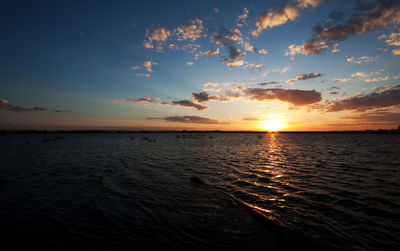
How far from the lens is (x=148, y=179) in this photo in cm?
1617

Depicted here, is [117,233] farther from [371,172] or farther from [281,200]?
[371,172]

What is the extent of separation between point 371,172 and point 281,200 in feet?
50.1

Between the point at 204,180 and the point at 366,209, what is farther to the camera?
the point at 204,180

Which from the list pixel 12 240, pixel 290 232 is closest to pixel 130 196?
pixel 12 240

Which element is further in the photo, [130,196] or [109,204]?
[130,196]

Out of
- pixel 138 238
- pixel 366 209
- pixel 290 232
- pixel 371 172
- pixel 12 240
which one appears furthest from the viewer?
pixel 371 172

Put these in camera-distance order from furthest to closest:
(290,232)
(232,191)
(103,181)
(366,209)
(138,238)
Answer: (103,181)
(232,191)
(366,209)
(290,232)
(138,238)

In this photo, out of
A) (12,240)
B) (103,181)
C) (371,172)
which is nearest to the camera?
(12,240)

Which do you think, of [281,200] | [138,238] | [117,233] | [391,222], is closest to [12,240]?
[117,233]

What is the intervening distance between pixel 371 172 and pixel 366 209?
1257 cm

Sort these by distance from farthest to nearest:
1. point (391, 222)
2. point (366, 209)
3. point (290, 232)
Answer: point (366, 209)
point (391, 222)
point (290, 232)

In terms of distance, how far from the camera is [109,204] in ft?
33.7

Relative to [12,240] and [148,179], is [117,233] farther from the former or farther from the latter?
[148,179]

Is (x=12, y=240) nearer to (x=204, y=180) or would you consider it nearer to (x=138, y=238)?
(x=138, y=238)
